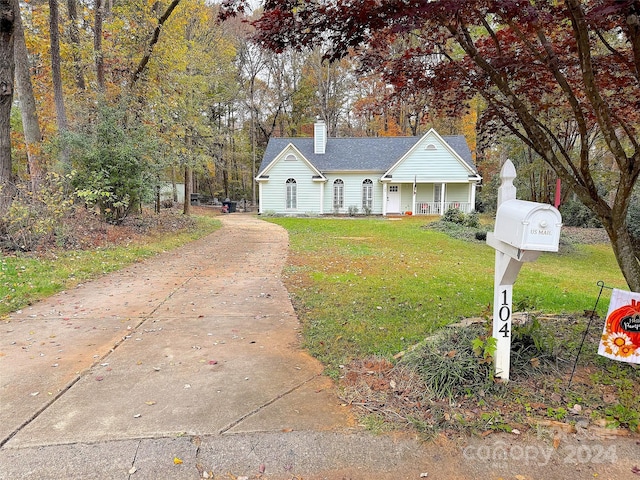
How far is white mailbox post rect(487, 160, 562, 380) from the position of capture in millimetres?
2256

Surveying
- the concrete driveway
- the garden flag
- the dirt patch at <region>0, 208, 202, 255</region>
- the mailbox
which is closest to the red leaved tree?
the garden flag

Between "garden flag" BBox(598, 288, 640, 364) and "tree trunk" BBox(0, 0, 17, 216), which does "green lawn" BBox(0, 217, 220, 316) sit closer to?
"tree trunk" BBox(0, 0, 17, 216)

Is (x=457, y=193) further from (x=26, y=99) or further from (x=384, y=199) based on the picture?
(x=26, y=99)

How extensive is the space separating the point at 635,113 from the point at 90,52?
14056mm

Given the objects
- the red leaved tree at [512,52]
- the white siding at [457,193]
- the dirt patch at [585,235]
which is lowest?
the dirt patch at [585,235]

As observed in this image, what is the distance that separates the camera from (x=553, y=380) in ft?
9.43

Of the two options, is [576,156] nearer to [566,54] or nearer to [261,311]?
[566,54]

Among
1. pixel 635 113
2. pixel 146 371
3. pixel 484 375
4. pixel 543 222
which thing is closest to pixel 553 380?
pixel 484 375

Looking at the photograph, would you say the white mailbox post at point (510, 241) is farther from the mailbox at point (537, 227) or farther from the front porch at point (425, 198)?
the front porch at point (425, 198)

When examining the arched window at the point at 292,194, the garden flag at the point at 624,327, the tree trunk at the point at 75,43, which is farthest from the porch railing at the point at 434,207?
the garden flag at the point at 624,327

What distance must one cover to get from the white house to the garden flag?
21318 millimetres

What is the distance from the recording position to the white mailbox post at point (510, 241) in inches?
88.8

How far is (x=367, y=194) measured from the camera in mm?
24750

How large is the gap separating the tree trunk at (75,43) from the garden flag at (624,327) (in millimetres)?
14797
